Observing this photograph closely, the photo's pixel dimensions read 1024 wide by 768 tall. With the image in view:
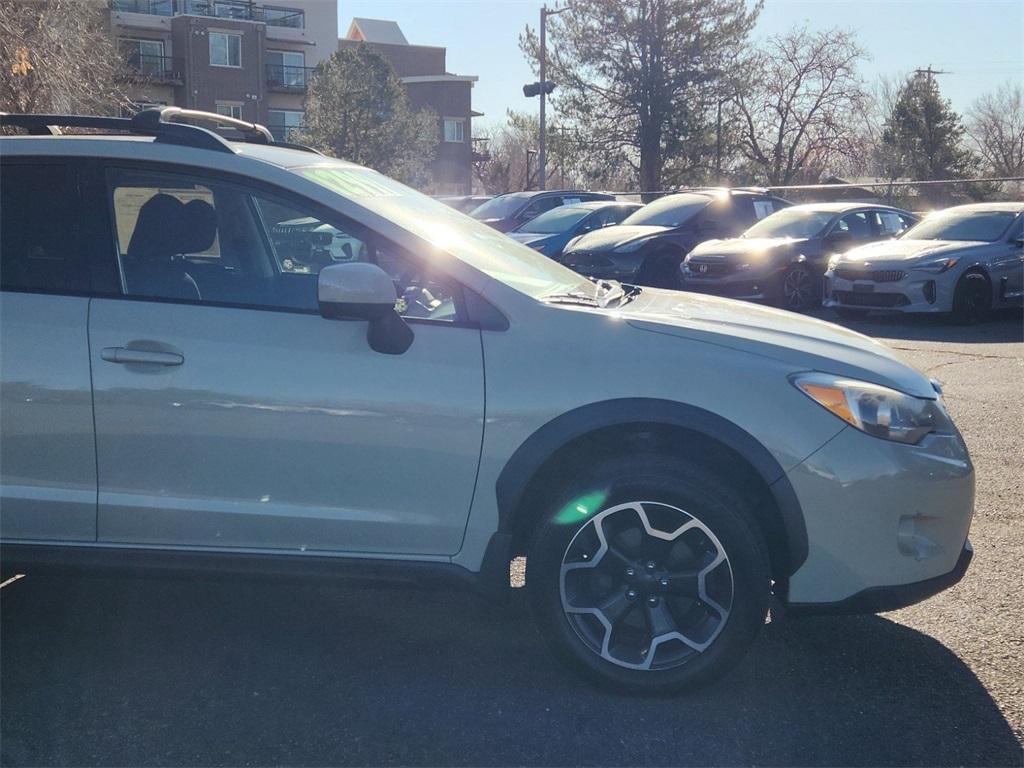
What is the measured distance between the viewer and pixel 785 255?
562 inches

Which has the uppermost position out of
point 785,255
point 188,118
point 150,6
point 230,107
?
point 150,6

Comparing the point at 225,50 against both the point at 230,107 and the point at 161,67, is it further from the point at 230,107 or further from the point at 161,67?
the point at 161,67

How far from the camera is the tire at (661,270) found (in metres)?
14.8

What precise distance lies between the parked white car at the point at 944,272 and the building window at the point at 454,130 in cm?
5095

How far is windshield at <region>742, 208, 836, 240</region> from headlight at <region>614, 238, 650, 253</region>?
149cm

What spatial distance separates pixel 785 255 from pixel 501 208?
7435mm

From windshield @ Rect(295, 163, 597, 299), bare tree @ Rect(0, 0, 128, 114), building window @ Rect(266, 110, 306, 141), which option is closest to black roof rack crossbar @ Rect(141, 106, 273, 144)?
windshield @ Rect(295, 163, 597, 299)

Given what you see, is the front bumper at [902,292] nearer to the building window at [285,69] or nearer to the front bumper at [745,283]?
the front bumper at [745,283]

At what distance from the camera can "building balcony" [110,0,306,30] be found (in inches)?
2077

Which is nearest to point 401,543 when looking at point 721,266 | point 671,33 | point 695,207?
point 721,266

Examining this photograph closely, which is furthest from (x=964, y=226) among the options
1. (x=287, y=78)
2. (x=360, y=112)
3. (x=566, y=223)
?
(x=287, y=78)

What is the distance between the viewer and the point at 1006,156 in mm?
48188

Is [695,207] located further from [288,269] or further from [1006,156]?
[1006,156]

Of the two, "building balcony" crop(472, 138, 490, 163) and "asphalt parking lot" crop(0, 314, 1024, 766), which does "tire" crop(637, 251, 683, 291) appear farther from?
"building balcony" crop(472, 138, 490, 163)
